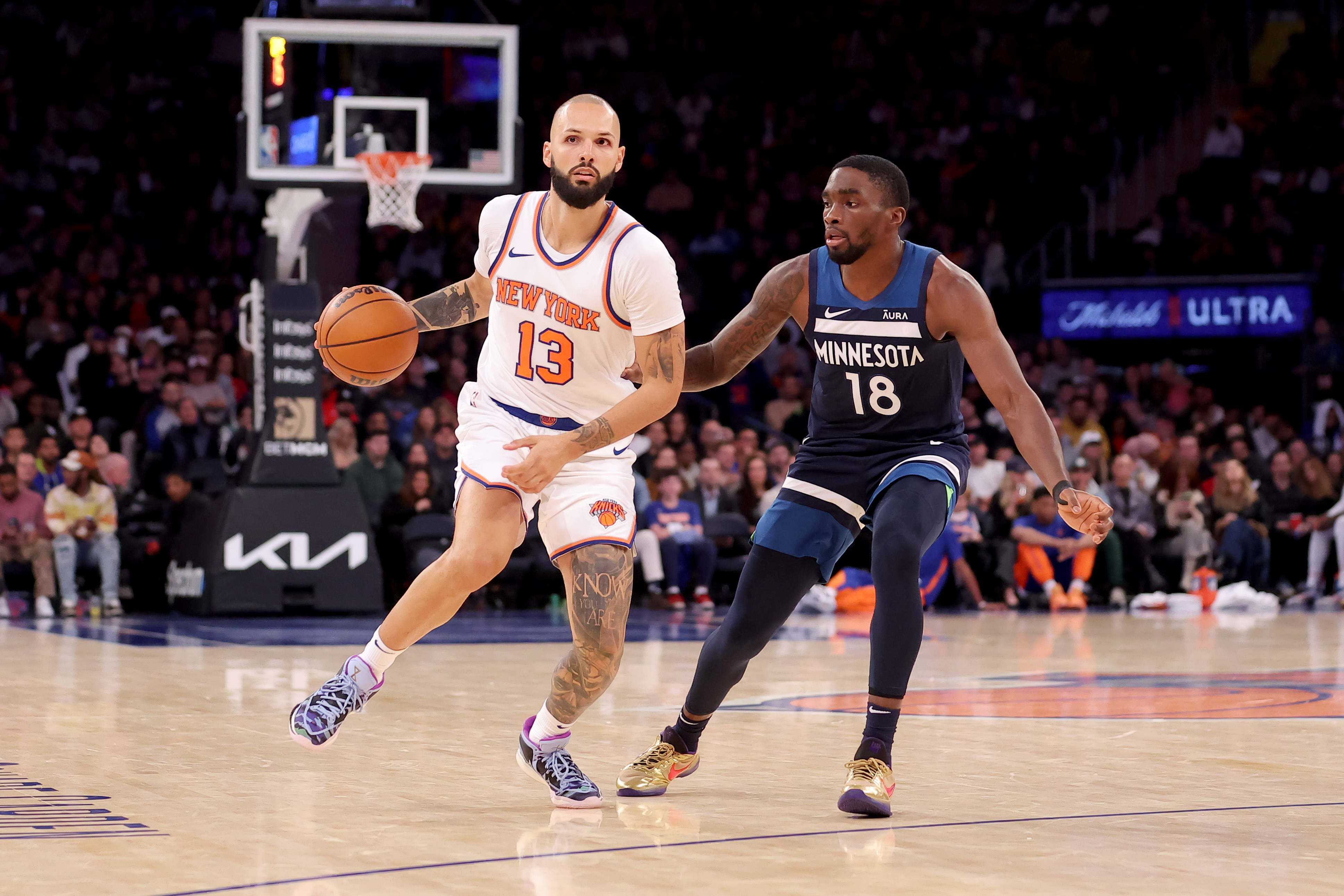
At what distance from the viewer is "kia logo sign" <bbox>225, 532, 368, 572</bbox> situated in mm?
13203

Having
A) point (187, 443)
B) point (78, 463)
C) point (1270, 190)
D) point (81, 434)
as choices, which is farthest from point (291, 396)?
point (1270, 190)

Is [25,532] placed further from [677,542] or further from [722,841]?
[722,841]

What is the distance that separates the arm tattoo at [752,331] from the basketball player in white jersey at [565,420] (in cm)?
39

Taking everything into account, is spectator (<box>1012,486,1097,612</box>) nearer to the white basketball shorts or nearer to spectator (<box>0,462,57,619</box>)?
spectator (<box>0,462,57,619</box>)

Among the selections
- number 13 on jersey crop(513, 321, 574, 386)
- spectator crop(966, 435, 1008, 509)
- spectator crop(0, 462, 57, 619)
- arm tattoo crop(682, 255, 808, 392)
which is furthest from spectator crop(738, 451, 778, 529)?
number 13 on jersey crop(513, 321, 574, 386)

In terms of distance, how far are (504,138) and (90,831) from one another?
921 centimetres

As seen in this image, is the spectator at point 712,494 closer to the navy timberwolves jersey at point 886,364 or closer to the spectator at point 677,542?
the spectator at point 677,542

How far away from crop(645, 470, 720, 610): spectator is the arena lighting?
15.6 ft

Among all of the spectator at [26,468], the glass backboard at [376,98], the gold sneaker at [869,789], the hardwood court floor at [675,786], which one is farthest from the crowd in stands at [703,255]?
the gold sneaker at [869,789]

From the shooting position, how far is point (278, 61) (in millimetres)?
12891

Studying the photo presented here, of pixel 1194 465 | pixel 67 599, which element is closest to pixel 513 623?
pixel 67 599

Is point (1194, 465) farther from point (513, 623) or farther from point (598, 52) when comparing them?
point (598, 52)

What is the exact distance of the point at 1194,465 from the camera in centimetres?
1681

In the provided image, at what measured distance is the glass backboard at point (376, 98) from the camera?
1277 cm
